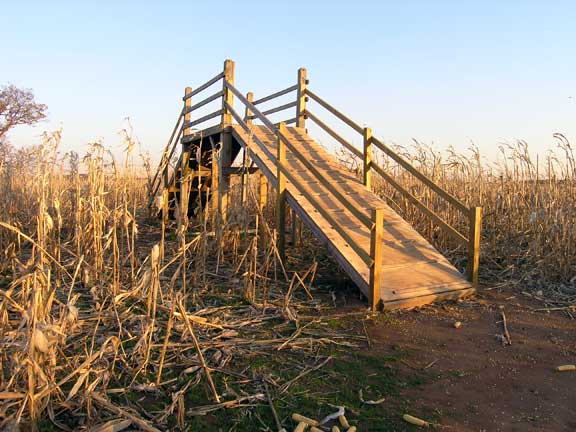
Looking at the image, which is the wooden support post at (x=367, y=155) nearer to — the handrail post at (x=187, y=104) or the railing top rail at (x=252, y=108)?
the railing top rail at (x=252, y=108)

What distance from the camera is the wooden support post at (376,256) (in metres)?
4.71

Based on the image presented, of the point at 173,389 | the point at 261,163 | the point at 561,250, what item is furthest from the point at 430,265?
the point at 173,389

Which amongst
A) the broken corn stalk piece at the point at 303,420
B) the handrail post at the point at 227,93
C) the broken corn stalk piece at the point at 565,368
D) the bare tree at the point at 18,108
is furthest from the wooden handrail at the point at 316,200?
the bare tree at the point at 18,108

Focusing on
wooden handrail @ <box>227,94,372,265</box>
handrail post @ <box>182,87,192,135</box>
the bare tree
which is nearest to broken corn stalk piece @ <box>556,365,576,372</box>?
wooden handrail @ <box>227,94,372,265</box>

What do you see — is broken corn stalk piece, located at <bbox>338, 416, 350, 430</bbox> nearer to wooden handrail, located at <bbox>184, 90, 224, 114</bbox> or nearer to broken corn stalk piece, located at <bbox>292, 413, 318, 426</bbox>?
broken corn stalk piece, located at <bbox>292, 413, 318, 426</bbox>

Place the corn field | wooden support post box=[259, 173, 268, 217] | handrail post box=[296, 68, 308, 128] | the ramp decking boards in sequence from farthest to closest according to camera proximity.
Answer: handrail post box=[296, 68, 308, 128] → wooden support post box=[259, 173, 268, 217] → the ramp decking boards → the corn field

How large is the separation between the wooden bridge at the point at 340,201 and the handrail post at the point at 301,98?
0.06 ft

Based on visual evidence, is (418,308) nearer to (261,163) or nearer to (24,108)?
(261,163)

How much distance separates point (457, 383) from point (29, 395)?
272 centimetres

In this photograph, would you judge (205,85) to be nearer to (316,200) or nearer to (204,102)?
(204,102)

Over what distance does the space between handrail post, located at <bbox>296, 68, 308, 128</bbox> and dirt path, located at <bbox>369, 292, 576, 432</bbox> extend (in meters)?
5.02

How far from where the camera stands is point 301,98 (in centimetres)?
884

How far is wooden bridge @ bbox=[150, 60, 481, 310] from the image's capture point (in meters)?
5.01

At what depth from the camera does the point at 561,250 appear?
5906 mm
